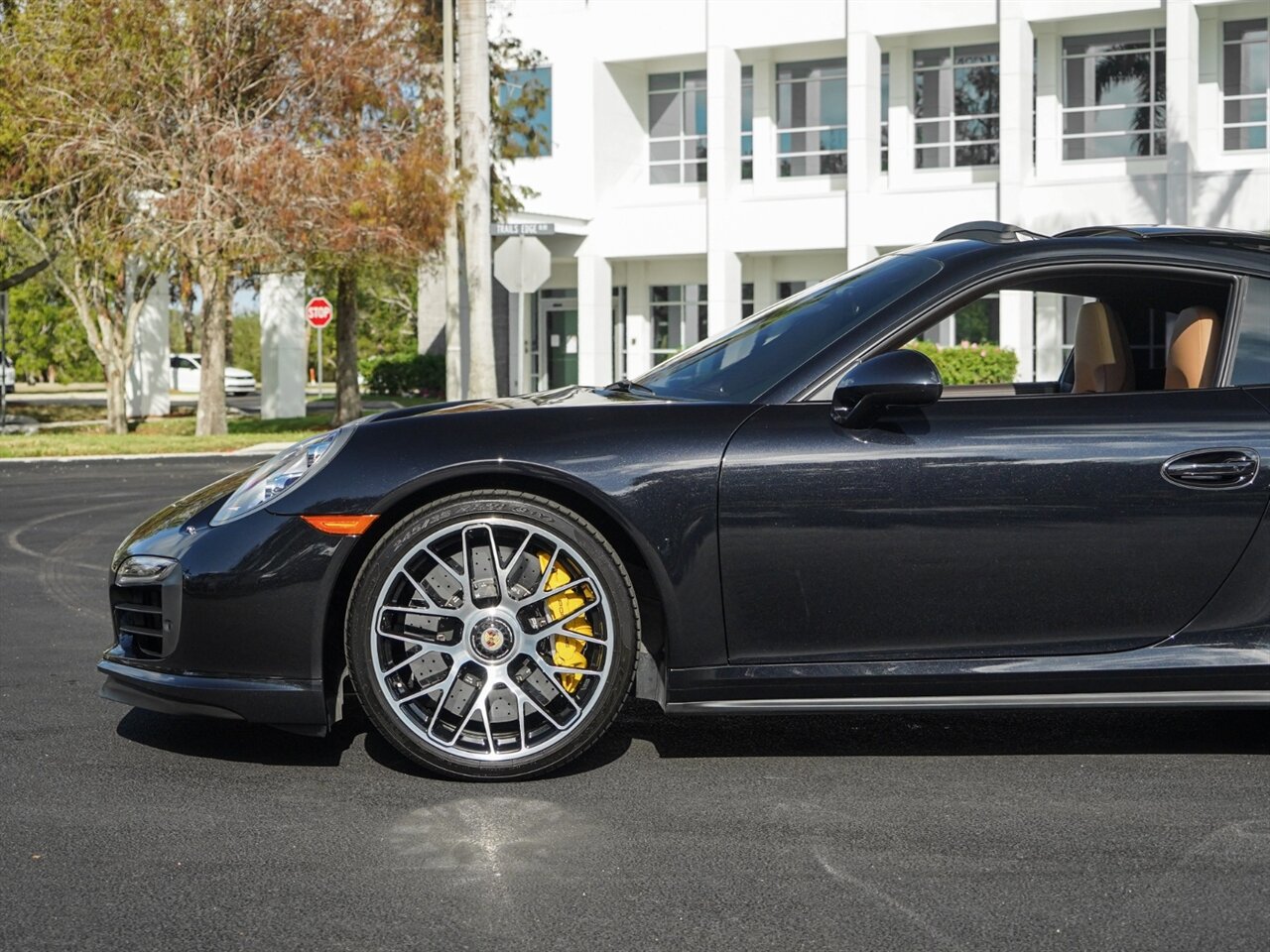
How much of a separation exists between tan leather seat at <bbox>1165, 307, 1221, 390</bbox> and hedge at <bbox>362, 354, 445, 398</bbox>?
45.1 m

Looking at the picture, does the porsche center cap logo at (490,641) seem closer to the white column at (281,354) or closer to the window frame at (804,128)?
the window frame at (804,128)

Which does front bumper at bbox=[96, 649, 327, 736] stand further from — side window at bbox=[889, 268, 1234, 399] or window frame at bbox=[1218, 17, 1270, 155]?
window frame at bbox=[1218, 17, 1270, 155]

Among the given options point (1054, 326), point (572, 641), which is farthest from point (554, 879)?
point (1054, 326)

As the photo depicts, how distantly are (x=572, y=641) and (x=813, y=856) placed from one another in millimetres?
976

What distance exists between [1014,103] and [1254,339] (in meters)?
28.8

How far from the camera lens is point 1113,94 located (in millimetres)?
32906

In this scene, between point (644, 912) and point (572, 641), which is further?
point (572, 641)

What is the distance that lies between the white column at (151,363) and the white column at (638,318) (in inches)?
437

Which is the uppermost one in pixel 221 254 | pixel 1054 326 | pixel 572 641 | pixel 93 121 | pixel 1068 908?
pixel 93 121

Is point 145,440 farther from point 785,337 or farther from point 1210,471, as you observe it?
point 1210,471

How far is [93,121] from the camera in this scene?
86.1 feet

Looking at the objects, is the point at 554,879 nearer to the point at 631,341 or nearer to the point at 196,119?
the point at 196,119

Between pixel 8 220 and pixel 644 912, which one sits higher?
pixel 8 220

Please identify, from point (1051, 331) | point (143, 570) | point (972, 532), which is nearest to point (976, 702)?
point (972, 532)
